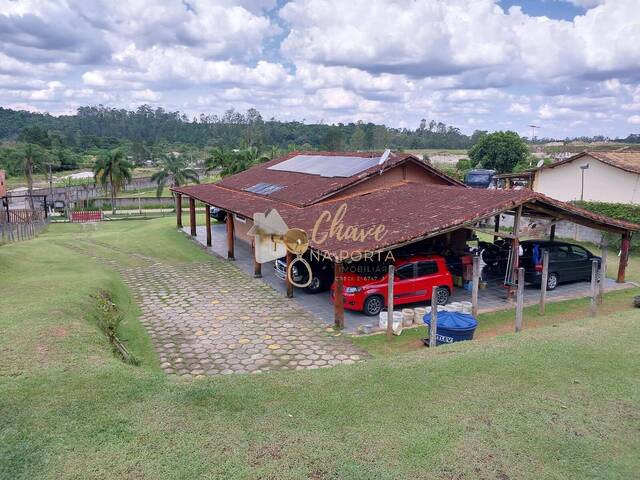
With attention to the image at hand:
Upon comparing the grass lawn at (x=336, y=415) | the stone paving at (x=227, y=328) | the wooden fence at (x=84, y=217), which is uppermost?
the grass lawn at (x=336, y=415)

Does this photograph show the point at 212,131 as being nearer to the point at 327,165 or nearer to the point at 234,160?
the point at 234,160

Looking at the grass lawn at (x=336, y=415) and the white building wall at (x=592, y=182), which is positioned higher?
the white building wall at (x=592, y=182)

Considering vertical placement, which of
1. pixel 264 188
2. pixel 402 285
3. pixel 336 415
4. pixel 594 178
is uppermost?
pixel 594 178

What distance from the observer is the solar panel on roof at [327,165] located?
64.4 feet

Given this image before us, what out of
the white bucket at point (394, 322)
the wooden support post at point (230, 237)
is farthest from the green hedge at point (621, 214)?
the wooden support post at point (230, 237)

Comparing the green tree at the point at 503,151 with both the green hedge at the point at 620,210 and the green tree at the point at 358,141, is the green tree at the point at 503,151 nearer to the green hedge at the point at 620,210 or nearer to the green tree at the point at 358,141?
the green hedge at the point at 620,210

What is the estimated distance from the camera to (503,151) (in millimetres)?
58250

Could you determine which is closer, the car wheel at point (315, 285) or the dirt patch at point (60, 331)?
the dirt patch at point (60, 331)

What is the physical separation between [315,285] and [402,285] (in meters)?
3.14

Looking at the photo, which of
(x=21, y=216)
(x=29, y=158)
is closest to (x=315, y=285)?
(x=21, y=216)

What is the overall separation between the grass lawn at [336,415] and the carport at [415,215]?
12.9 ft

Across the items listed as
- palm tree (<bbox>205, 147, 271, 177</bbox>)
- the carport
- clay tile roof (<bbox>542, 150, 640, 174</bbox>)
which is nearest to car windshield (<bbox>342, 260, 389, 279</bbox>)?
the carport

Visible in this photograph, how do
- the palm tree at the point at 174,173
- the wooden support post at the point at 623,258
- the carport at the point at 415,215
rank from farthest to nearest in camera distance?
1. the palm tree at the point at 174,173
2. the wooden support post at the point at 623,258
3. the carport at the point at 415,215

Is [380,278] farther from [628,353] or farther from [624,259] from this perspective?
[624,259]
